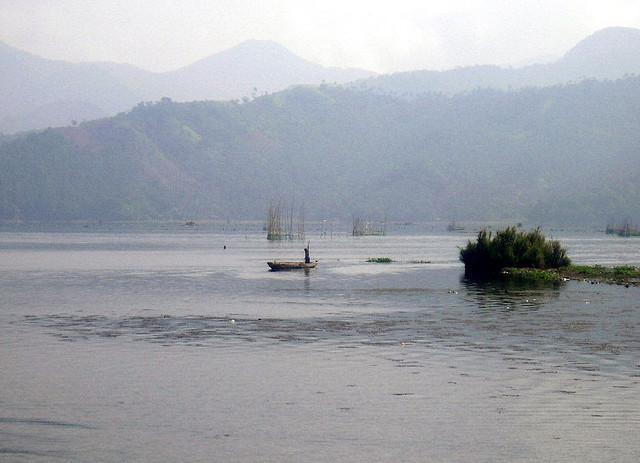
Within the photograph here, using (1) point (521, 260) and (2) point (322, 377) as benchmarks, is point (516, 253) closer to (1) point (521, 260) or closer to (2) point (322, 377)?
(1) point (521, 260)

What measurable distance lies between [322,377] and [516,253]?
145 feet

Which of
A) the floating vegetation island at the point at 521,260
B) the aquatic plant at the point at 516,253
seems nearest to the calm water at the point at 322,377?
the floating vegetation island at the point at 521,260

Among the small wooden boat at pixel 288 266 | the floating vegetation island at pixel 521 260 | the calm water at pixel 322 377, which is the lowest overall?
the calm water at pixel 322 377

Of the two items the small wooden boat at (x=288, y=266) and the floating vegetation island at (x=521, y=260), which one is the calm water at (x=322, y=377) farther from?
the small wooden boat at (x=288, y=266)

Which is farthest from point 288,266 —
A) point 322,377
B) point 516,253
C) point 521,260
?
point 322,377

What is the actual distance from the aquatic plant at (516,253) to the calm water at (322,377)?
14.4m

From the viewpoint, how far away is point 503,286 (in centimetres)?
5881

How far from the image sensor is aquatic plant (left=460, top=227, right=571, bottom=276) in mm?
69750

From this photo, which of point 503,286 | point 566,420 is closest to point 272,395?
point 566,420

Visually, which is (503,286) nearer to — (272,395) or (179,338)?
(179,338)

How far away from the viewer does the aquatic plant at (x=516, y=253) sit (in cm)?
6975

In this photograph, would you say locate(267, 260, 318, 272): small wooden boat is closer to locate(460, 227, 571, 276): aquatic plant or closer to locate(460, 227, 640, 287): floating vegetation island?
locate(460, 227, 640, 287): floating vegetation island

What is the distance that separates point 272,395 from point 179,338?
11.0 metres

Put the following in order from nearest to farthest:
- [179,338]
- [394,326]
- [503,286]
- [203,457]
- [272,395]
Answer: [203,457] < [272,395] < [179,338] < [394,326] < [503,286]
